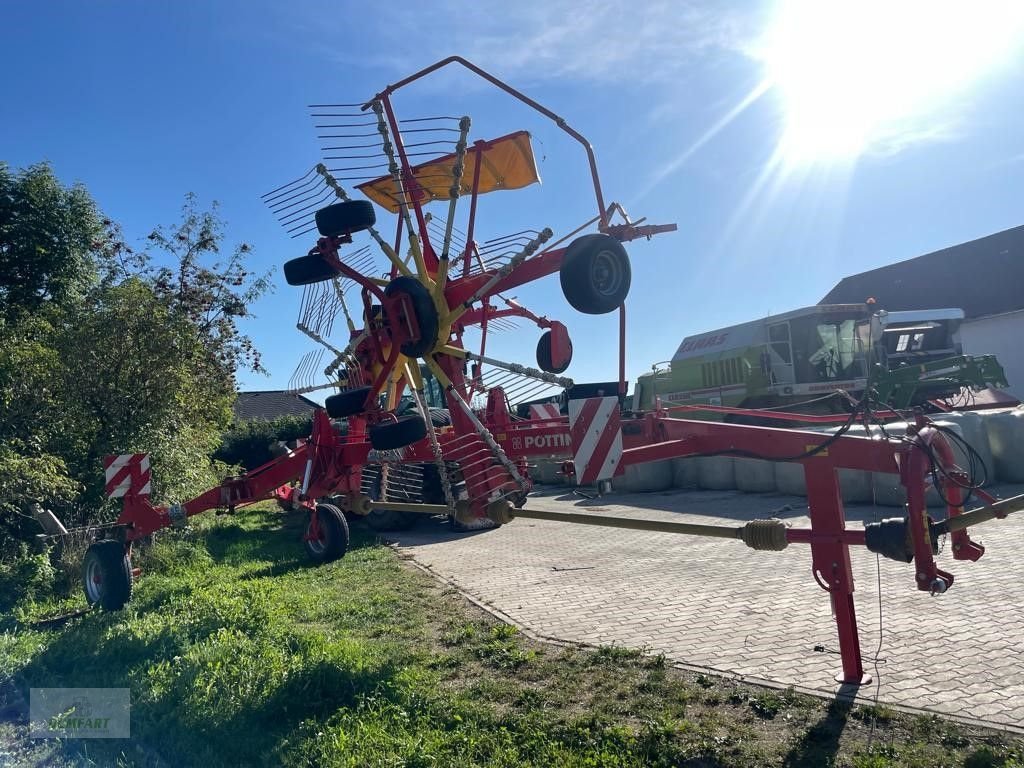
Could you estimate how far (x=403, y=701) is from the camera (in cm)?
450

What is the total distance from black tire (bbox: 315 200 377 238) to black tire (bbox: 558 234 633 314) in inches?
57.2

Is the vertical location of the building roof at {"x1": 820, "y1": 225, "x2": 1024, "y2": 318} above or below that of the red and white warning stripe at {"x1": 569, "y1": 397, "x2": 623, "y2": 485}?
above

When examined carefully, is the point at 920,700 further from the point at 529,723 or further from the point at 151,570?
the point at 151,570

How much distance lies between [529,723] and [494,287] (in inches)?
111

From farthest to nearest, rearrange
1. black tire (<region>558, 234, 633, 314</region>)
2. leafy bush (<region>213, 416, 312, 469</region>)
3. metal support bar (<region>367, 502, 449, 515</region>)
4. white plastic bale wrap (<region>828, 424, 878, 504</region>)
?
leafy bush (<region>213, 416, 312, 469</region>) → white plastic bale wrap (<region>828, 424, 878, 504</region>) → metal support bar (<region>367, 502, 449, 515</region>) → black tire (<region>558, 234, 633, 314</region>)

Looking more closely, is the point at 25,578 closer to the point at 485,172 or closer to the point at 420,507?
the point at 420,507

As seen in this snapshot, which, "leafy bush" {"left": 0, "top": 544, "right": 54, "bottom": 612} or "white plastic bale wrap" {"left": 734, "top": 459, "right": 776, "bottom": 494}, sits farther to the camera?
"white plastic bale wrap" {"left": 734, "top": 459, "right": 776, "bottom": 494}

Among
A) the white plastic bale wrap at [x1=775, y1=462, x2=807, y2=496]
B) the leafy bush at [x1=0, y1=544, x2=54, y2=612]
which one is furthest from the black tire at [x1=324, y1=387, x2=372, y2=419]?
the white plastic bale wrap at [x1=775, y1=462, x2=807, y2=496]

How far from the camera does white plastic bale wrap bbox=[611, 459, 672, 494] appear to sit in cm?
1584

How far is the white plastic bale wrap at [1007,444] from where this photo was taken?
11.3 meters

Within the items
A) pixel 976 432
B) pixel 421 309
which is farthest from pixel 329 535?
pixel 976 432

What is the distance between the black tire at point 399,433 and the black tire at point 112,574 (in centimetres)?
366

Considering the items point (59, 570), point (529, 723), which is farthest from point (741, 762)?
point (59, 570)

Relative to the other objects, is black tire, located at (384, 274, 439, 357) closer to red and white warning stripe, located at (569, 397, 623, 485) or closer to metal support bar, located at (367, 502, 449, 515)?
metal support bar, located at (367, 502, 449, 515)
